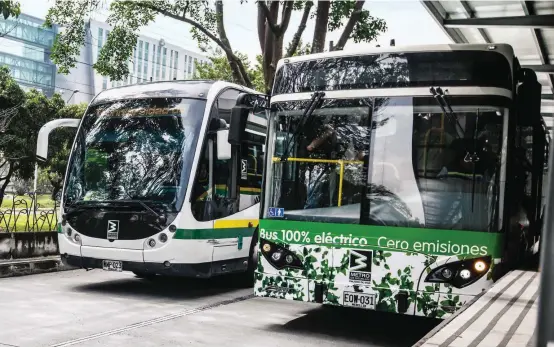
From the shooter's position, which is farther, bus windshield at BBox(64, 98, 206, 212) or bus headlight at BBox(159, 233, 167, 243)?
bus windshield at BBox(64, 98, 206, 212)

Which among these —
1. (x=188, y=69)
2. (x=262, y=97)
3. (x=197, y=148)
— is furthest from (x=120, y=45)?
(x=188, y=69)

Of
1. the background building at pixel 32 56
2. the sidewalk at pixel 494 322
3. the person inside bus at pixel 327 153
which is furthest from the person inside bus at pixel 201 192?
the background building at pixel 32 56

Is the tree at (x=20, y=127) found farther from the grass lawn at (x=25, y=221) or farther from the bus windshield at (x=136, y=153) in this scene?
the bus windshield at (x=136, y=153)

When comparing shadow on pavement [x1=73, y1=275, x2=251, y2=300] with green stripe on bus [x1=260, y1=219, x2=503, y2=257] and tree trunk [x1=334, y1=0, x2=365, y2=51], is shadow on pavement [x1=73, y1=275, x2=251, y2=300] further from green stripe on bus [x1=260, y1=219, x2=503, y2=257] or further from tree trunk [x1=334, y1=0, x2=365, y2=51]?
tree trunk [x1=334, y1=0, x2=365, y2=51]

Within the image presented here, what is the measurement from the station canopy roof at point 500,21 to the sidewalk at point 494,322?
258 inches

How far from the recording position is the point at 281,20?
51.6ft

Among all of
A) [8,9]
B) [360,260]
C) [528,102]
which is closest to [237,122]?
[360,260]

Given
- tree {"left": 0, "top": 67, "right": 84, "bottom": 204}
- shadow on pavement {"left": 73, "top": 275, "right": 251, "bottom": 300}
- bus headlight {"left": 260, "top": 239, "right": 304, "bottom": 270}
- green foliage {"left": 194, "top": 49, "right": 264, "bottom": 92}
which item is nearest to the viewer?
bus headlight {"left": 260, "top": 239, "right": 304, "bottom": 270}

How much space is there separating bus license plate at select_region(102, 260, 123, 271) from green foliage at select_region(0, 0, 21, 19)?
3.48 metres

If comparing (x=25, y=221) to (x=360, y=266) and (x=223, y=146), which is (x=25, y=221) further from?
(x=360, y=266)

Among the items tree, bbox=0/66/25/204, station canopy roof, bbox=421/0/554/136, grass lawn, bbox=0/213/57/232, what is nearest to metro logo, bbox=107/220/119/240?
grass lawn, bbox=0/213/57/232

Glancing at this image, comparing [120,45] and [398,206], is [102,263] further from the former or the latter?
[120,45]

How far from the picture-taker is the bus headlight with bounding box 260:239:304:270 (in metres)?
7.20

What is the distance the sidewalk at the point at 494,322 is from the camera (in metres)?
4.12
